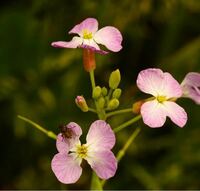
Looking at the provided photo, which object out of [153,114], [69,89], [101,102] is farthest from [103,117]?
[69,89]

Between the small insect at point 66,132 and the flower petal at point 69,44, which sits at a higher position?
the flower petal at point 69,44

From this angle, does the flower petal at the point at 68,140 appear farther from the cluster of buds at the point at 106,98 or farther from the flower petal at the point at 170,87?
the flower petal at the point at 170,87

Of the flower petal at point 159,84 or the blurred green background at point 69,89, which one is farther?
the blurred green background at point 69,89

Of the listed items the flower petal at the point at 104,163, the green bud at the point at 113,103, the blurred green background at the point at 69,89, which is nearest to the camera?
the flower petal at the point at 104,163

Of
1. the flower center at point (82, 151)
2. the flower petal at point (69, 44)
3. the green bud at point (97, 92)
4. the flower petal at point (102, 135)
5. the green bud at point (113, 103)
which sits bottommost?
the flower center at point (82, 151)

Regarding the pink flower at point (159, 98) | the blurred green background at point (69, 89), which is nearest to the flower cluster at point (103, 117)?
the pink flower at point (159, 98)

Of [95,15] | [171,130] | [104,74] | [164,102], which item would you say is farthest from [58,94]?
[164,102]

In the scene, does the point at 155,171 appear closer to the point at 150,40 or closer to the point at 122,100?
the point at 122,100
